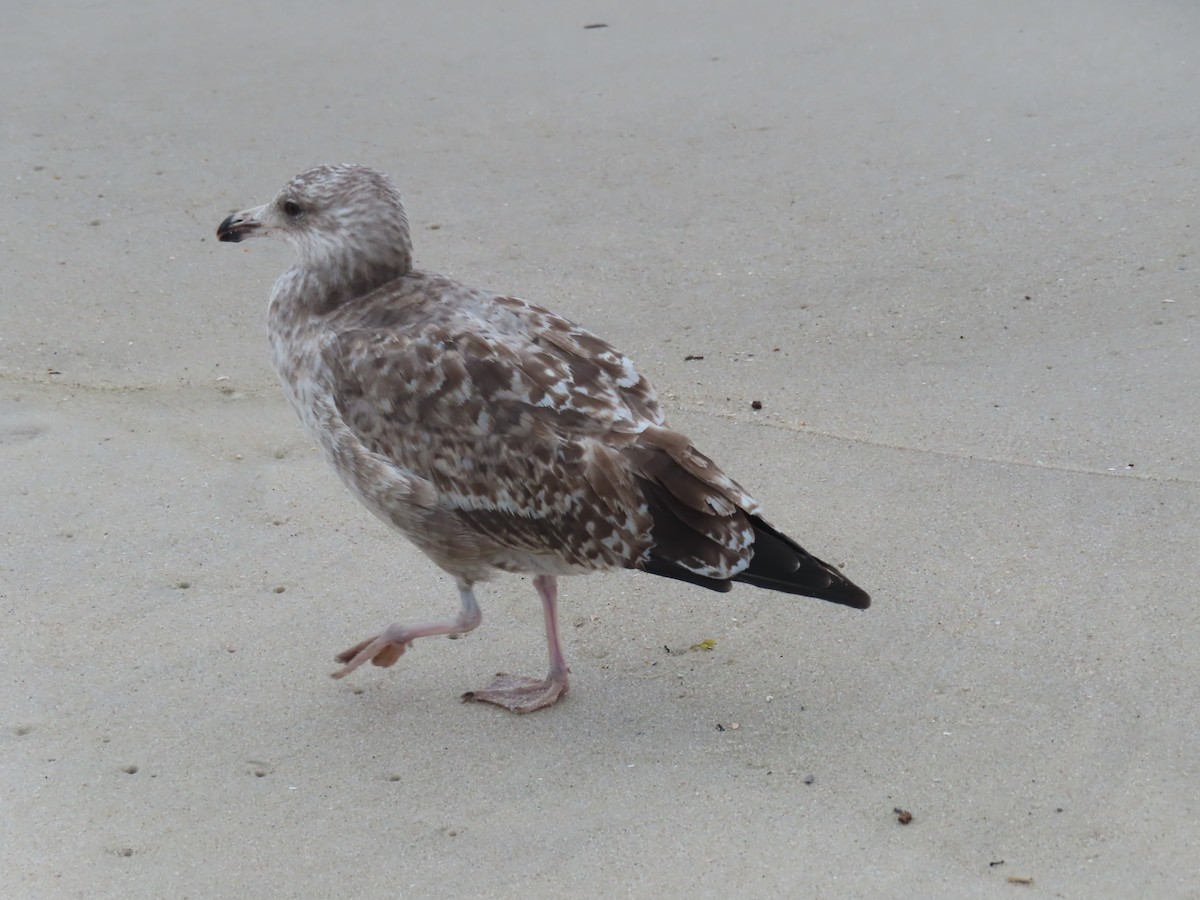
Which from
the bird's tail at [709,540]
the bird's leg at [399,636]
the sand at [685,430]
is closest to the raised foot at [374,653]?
the bird's leg at [399,636]

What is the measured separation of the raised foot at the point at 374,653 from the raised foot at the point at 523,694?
0.82 ft

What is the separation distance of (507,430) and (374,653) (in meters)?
0.81

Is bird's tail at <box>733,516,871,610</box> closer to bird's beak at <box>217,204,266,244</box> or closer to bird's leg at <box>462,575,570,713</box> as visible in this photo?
bird's leg at <box>462,575,570,713</box>

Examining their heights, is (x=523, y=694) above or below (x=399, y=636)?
below

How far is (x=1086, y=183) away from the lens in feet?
24.8

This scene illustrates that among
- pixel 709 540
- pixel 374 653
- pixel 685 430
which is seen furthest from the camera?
pixel 685 430

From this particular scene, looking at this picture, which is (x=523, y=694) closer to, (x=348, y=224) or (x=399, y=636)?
(x=399, y=636)

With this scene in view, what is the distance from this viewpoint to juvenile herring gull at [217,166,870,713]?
4.06 meters

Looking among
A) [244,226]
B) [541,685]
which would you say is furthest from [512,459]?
[244,226]

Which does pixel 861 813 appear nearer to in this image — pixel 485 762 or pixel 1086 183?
pixel 485 762

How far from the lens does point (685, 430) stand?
5707 mm

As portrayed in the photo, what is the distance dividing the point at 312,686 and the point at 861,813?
169cm

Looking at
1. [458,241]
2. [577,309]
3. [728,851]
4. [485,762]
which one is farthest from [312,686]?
[458,241]

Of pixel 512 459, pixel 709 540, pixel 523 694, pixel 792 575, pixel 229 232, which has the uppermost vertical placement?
pixel 229 232
